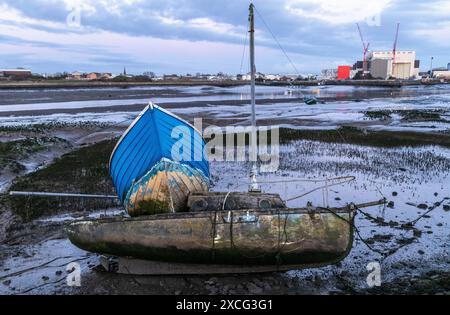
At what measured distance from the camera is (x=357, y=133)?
79.2ft

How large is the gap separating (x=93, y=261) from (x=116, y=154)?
2.63 m

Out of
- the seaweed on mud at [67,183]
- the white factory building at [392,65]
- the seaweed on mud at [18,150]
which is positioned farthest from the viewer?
the white factory building at [392,65]

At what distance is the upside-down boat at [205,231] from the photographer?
283 inches

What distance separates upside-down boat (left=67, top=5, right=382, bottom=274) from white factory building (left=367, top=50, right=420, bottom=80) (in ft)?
533

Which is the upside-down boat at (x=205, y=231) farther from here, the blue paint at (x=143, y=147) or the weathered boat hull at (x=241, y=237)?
the blue paint at (x=143, y=147)

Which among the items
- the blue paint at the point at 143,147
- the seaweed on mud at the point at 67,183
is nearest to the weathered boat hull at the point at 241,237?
the blue paint at the point at 143,147

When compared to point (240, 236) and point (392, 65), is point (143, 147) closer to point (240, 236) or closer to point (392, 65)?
point (240, 236)

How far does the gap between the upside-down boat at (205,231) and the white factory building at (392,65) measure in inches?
6399

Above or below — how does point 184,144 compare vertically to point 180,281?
above

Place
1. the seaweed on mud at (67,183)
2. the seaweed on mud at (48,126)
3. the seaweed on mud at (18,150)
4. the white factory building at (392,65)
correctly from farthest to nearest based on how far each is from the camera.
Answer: the white factory building at (392,65)
the seaweed on mud at (48,126)
the seaweed on mud at (18,150)
the seaweed on mud at (67,183)

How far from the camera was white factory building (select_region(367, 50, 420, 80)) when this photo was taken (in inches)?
6383

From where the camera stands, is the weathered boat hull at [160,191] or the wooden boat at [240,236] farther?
→ the weathered boat hull at [160,191]

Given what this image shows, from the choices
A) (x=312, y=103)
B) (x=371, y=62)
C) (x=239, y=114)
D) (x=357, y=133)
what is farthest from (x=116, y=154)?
(x=371, y=62)
